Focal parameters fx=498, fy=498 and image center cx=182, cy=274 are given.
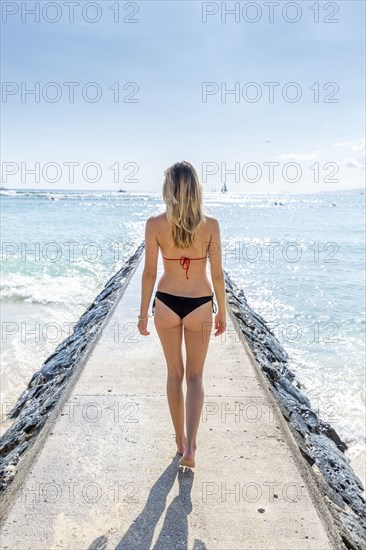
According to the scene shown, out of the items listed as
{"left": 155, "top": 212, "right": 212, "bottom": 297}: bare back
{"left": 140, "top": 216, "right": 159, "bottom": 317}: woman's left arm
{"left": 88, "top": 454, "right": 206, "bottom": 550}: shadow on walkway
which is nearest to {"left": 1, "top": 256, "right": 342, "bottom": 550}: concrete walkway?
{"left": 88, "top": 454, "right": 206, "bottom": 550}: shadow on walkway

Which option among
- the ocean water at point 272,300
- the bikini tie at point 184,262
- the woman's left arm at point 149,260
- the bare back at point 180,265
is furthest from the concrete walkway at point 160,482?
the ocean water at point 272,300

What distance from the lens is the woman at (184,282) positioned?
304 cm

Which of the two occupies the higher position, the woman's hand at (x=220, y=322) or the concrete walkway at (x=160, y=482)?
the woman's hand at (x=220, y=322)

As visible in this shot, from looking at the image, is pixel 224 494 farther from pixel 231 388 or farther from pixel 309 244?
pixel 309 244

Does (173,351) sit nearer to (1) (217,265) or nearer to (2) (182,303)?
(2) (182,303)

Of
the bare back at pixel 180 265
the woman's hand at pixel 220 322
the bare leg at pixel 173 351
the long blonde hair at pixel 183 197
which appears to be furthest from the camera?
the woman's hand at pixel 220 322

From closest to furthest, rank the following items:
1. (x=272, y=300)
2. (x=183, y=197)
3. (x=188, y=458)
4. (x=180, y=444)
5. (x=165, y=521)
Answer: (x=165, y=521), (x=183, y=197), (x=188, y=458), (x=180, y=444), (x=272, y=300)

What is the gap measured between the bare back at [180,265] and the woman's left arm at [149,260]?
33 millimetres

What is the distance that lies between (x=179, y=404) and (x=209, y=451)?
524 millimetres

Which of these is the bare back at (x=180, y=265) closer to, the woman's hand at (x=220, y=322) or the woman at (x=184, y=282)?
the woman at (x=184, y=282)

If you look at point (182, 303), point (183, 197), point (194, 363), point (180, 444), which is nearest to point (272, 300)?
point (180, 444)

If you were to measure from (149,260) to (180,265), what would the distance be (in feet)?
0.72

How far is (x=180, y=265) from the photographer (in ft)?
10.6

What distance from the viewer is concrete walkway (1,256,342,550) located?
280 cm
